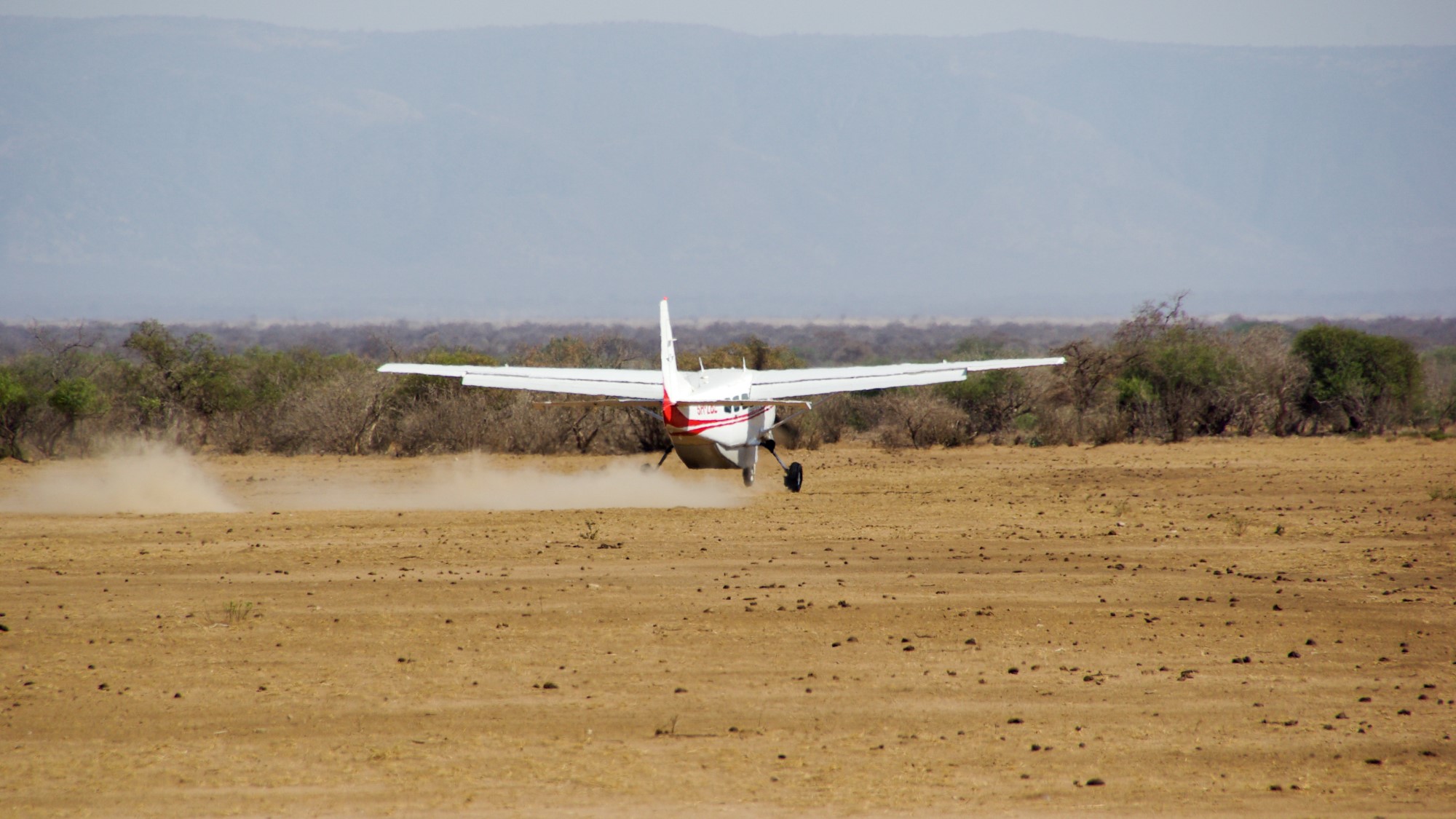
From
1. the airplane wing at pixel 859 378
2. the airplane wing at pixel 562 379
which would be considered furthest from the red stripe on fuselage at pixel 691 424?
the airplane wing at pixel 859 378

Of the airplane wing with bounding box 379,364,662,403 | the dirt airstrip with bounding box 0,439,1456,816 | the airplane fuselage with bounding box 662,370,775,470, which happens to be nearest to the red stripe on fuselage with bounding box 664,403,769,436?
the airplane fuselage with bounding box 662,370,775,470

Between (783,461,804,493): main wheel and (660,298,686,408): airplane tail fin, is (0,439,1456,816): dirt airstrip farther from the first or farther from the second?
(783,461,804,493): main wheel

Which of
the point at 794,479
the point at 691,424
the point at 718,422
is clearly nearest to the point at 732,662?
the point at 691,424

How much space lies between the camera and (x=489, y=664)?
1082 centimetres

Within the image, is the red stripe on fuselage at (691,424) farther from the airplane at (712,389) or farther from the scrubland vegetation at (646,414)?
the scrubland vegetation at (646,414)

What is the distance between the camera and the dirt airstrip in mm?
8055

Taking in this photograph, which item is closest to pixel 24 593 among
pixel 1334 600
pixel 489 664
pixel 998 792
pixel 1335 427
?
pixel 489 664

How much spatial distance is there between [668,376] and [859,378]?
4750mm

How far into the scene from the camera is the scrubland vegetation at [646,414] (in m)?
33.8

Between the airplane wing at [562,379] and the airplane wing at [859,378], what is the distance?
2027 millimetres

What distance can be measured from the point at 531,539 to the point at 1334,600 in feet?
33.1

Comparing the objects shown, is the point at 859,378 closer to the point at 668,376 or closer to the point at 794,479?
the point at 794,479

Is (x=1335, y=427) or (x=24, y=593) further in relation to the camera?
(x=1335, y=427)

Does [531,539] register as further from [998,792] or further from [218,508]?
[998,792]
